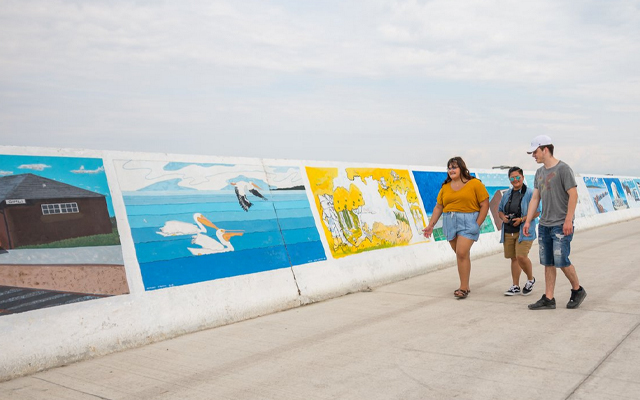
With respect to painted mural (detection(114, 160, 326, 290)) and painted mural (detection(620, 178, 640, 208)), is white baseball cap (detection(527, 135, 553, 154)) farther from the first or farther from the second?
painted mural (detection(620, 178, 640, 208))

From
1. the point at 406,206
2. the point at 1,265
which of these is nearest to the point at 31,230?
the point at 1,265

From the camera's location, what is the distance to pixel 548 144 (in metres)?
6.83

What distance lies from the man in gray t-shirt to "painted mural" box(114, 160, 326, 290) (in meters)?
3.19

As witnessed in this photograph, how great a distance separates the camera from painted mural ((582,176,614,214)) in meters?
21.7

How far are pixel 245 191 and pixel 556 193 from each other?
4.10 m

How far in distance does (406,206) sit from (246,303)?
502 centimetres

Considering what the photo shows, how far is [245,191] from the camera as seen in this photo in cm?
801

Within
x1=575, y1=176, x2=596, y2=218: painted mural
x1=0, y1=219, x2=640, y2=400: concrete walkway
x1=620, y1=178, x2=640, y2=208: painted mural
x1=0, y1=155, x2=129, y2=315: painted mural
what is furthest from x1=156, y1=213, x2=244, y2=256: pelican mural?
x1=620, y1=178, x2=640, y2=208: painted mural

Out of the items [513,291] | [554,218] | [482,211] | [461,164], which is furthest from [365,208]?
[554,218]

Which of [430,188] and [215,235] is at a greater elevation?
[430,188]

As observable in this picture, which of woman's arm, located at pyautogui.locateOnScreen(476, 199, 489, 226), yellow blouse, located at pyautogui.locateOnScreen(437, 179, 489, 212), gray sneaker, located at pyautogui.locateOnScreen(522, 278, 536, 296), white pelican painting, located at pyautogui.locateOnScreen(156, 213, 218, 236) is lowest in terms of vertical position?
gray sneaker, located at pyautogui.locateOnScreen(522, 278, 536, 296)

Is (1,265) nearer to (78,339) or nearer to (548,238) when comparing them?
(78,339)

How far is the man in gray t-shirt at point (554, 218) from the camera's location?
6586 mm

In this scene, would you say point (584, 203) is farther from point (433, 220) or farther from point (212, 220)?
point (212, 220)
